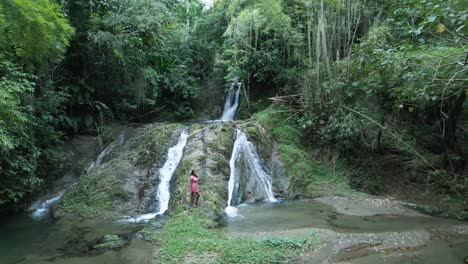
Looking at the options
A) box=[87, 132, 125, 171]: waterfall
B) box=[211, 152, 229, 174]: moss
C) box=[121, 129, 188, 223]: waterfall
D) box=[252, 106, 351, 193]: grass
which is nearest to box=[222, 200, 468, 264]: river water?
box=[252, 106, 351, 193]: grass

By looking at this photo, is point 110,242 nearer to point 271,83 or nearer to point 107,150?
point 107,150

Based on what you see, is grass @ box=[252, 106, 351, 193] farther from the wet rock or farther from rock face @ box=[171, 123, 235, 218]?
the wet rock

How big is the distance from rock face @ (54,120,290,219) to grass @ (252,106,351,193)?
0.37m

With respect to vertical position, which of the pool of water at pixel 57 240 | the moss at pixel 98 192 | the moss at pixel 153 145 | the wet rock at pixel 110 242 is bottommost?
the pool of water at pixel 57 240

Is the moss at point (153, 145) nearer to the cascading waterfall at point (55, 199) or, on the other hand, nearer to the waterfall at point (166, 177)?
the waterfall at point (166, 177)

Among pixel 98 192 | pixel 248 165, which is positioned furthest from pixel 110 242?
pixel 248 165

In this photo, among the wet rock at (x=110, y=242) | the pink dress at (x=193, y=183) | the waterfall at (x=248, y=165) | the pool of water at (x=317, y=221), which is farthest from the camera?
the waterfall at (x=248, y=165)

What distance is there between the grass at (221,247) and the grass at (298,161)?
4.50 metres

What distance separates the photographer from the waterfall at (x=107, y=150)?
13258mm

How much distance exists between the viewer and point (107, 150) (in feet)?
45.9

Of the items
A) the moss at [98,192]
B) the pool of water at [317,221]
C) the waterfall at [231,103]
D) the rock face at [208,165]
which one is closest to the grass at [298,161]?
the rock face at [208,165]

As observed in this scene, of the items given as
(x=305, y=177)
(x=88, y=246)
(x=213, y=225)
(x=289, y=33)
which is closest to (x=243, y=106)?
(x=289, y=33)

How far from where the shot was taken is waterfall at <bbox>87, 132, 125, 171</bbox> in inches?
522

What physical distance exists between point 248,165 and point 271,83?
6620mm
